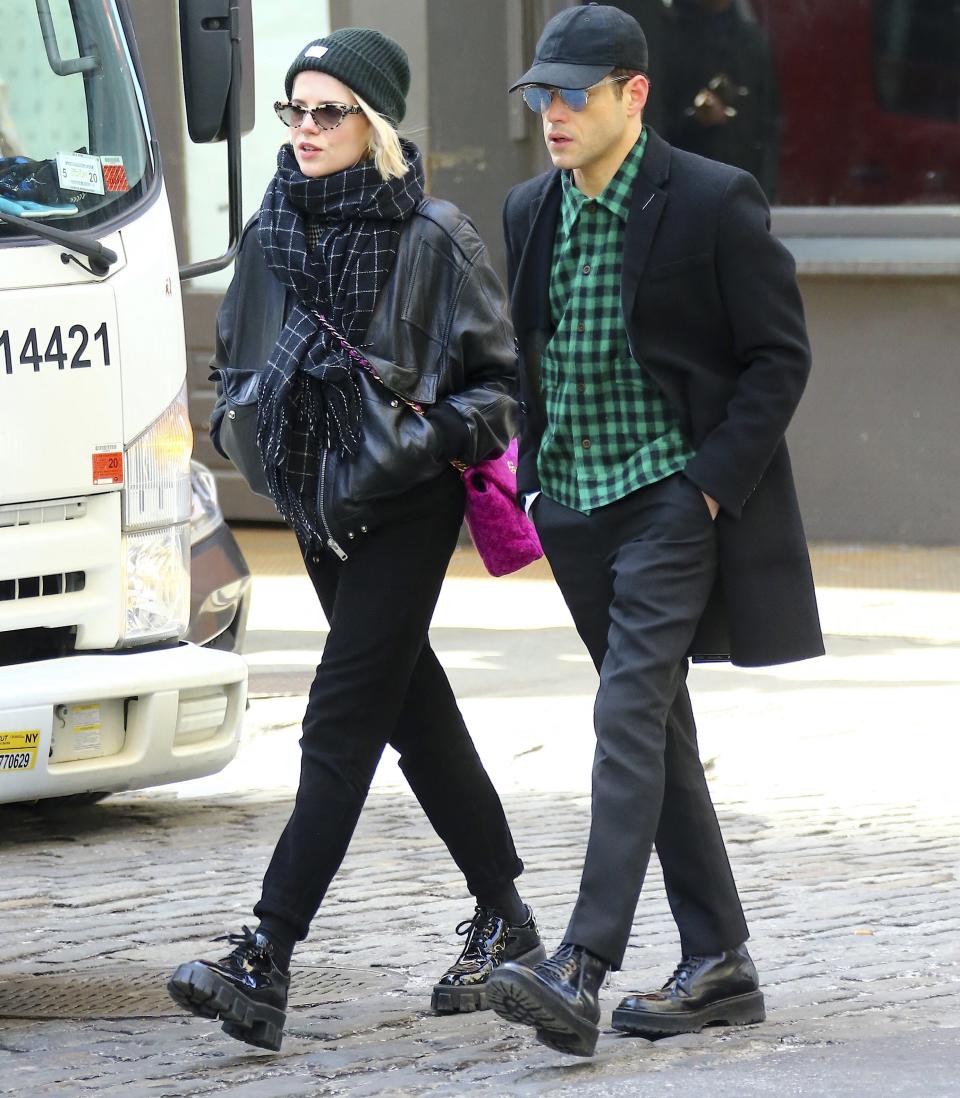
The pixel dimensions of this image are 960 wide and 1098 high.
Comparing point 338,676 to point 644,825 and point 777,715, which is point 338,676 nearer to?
point 644,825

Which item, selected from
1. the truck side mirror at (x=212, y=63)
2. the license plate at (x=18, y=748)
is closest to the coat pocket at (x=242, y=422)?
the license plate at (x=18, y=748)

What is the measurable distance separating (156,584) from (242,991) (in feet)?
4.45

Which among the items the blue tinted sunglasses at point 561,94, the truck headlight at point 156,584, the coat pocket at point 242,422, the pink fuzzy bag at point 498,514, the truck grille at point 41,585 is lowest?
the truck headlight at point 156,584

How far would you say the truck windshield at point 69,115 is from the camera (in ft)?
16.0

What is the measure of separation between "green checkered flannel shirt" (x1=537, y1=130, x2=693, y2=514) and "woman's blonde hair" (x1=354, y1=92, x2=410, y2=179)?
345 mm

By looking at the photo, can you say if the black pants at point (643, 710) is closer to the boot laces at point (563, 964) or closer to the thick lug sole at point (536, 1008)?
the boot laces at point (563, 964)

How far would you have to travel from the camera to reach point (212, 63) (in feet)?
17.1

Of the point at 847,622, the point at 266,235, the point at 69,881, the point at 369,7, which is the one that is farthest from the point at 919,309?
the point at 266,235

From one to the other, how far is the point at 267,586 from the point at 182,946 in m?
5.59

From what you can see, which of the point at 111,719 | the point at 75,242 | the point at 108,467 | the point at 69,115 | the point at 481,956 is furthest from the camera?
the point at 69,115

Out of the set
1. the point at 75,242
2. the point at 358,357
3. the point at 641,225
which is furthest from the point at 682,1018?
the point at 75,242

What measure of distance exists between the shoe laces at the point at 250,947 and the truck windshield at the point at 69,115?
68.9 inches

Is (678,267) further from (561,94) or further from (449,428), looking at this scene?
(449,428)

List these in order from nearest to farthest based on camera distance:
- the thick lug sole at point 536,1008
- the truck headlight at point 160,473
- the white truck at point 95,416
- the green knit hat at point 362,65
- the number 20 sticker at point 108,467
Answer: the thick lug sole at point 536,1008
the green knit hat at point 362,65
the white truck at point 95,416
the number 20 sticker at point 108,467
the truck headlight at point 160,473
